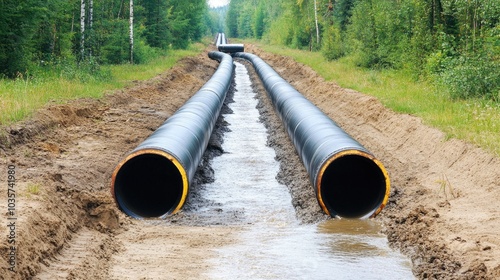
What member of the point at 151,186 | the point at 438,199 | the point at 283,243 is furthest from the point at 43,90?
the point at 438,199

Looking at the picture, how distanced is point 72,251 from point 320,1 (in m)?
41.8

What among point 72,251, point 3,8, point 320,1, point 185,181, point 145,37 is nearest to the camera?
point 72,251

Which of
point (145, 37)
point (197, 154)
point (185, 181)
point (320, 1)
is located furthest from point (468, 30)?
point (320, 1)

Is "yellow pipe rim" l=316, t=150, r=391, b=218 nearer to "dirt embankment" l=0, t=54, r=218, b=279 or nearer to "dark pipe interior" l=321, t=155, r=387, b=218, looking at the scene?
"dark pipe interior" l=321, t=155, r=387, b=218

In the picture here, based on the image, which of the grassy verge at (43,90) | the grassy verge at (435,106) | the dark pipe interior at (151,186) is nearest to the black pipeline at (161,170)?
the dark pipe interior at (151,186)

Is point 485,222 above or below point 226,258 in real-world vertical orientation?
above

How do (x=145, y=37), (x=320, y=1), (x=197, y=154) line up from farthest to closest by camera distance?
1. (x=320, y=1)
2. (x=145, y=37)
3. (x=197, y=154)

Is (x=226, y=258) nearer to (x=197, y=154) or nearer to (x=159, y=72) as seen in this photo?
(x=197, y=154)

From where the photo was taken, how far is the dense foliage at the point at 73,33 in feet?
57.3

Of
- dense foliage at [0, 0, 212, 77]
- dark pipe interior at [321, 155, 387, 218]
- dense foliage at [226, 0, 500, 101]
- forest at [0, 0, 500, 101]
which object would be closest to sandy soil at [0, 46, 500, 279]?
dark pipe interior at [321, 155, 387, 218]

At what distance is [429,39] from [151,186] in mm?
12722

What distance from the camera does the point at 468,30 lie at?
60.8 feet

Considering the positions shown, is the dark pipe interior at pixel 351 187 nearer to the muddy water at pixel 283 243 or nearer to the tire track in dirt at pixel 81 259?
the muddy water at pixel 283 243

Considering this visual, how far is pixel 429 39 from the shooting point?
19703 millimetres
